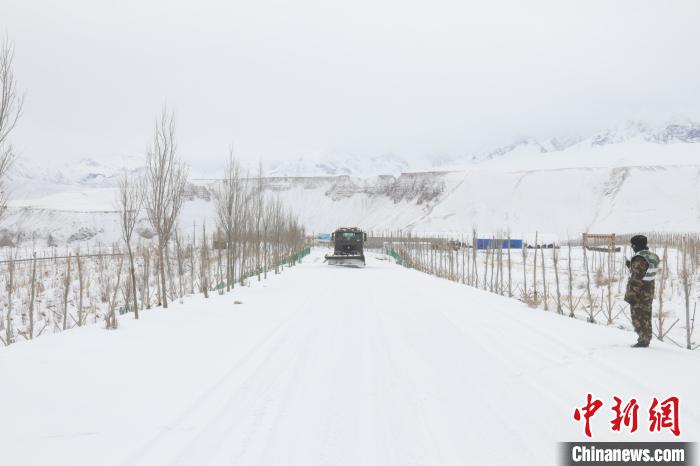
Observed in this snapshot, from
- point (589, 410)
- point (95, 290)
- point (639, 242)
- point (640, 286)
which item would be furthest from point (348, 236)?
point (589, 410)

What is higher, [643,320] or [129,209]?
[129,209]

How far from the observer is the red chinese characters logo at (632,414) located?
4.25 meters

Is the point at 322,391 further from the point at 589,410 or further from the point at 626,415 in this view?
the point at 626,415

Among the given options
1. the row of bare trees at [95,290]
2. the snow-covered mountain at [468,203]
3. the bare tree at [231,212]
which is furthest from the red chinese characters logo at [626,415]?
the snow-covered mountain at [468,203]

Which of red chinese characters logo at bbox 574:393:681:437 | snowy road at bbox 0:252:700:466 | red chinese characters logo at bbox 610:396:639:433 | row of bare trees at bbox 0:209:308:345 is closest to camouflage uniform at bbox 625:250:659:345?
snowy road at bbox 0:252:700:466

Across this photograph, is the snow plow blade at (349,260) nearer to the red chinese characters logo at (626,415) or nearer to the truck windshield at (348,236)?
the truck windshield at (348,236)

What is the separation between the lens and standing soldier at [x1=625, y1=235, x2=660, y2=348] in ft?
23.0

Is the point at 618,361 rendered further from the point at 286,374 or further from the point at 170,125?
the point at 170,125

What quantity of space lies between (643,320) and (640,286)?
54 cm

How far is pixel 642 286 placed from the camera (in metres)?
7.02

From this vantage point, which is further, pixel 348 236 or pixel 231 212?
pixel 348 236

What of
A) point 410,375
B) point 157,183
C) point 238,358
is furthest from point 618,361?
point 157,183

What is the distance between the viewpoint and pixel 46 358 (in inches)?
250

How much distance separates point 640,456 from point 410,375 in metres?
2.45
